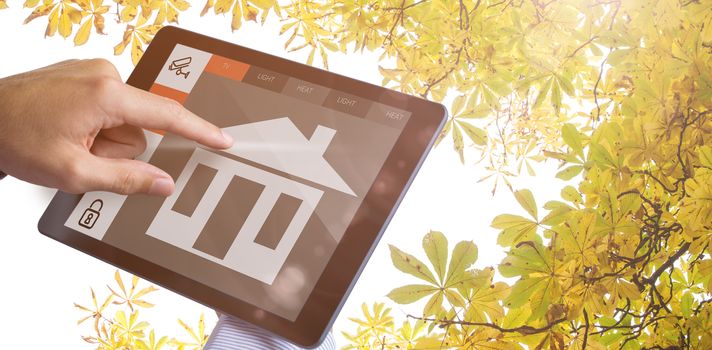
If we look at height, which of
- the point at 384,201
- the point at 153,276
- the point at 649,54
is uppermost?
the point at 649,54

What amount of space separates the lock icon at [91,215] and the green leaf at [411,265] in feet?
1.25

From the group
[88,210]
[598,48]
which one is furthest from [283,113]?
[598,48]

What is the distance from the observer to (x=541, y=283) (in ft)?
2.70

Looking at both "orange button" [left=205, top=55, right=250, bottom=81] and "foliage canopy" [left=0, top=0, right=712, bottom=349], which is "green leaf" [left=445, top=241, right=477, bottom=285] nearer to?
"foliage canopy" [left=0, top=0, right=712, bottom=349]

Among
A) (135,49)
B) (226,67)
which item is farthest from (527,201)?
(135,49)

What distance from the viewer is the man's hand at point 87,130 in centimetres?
74

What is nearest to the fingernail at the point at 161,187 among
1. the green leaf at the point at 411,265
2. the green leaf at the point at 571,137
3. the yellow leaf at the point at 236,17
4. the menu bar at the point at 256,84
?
the menu bar at the point at 256,84

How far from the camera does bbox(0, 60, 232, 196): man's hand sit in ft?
2.44

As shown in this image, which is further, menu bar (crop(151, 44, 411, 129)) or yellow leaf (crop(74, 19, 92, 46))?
yellow leaf (crop(74, 19, 92, 46))

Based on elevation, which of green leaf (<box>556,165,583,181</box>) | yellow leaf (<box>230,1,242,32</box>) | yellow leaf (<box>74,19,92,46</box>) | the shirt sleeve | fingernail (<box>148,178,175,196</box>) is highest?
yellow leaf (<box>230,1,242,32</box>)

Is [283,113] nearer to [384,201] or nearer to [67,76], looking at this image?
[384,201]

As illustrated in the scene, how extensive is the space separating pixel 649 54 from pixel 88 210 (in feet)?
2.78

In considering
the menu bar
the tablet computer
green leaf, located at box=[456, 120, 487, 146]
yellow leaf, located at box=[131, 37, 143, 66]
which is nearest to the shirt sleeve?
the tablet computer

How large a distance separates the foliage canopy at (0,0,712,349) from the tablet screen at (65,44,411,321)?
17 centimetres
